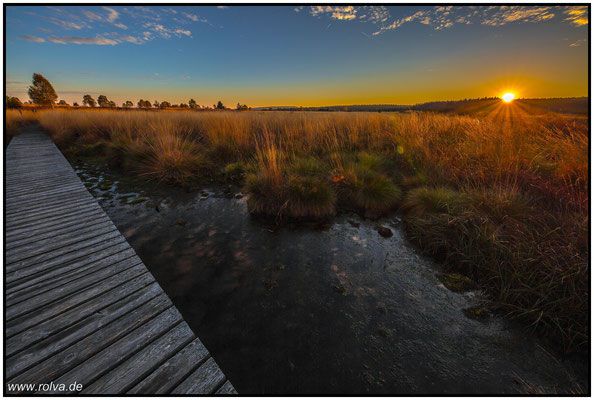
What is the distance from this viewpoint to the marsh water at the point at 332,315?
151cm

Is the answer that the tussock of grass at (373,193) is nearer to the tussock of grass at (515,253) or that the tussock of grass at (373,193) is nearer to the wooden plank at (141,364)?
the tussock of grass at (515,253)

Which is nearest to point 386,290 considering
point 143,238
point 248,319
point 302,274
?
point 302,274

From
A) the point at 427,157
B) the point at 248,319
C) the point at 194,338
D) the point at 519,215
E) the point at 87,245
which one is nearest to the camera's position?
the point at 194,338

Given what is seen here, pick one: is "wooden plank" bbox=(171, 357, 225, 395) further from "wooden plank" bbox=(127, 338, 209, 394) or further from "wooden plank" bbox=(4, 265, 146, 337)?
"wooden plank" bbox=(4, 265, 146, 337)

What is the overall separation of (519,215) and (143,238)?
479 centimetres

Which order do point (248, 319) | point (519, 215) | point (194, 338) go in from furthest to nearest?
1. point (519, 215)
2. point (248, 319)
3. point (194, 338)

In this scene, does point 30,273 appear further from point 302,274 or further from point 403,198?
point 403,198

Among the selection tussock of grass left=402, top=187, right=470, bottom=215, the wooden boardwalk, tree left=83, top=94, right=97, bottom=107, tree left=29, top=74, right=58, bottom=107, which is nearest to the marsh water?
the wooden boardwalk

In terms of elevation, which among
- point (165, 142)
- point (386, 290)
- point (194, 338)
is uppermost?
point (165, 142)

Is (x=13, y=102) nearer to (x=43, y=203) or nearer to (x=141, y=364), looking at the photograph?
(x=43, y=203)

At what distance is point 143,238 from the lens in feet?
10.1

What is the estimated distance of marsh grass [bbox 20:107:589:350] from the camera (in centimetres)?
200

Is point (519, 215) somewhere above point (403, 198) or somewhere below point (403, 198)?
above

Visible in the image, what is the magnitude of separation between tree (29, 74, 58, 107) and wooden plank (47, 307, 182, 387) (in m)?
48.5
